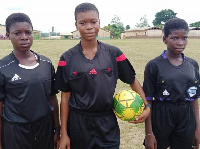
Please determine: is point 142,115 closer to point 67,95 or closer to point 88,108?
point 88,108

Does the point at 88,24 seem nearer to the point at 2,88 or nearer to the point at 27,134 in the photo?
the point at 2,88

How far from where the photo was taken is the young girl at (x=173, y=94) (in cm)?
255

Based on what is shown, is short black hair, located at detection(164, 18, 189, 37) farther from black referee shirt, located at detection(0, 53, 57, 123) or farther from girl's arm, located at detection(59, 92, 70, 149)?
black referee shirt, located at detection(0, 53, 57, 123)

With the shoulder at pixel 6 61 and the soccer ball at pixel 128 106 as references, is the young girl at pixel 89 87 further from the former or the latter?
the shoulder at pixel 6 61

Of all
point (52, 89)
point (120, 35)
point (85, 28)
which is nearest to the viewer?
point (85, 28)

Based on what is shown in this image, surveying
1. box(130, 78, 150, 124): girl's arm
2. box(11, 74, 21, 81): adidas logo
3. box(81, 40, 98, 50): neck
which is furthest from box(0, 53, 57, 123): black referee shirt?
box(130, 78, 150, 124): girl's arm

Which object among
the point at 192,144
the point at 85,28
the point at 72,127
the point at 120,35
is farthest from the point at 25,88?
the point at 120,35

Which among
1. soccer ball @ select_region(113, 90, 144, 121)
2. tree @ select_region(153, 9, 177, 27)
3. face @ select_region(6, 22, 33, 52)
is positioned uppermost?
tree @ select_region(153, 9, 177, 27)

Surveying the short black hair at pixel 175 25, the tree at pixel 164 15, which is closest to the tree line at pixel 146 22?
the tree at pixel 164 15

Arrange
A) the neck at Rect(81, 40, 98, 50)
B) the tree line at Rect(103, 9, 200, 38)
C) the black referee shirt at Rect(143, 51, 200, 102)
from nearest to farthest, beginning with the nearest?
the neck at Rect(81, 40, 98, 50), the black referee shirt at Rect(143, 51, 200, 102), the tree line at Rect(103, 9, 200, 38)

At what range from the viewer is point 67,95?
7.93ft

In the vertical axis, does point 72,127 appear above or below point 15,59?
below

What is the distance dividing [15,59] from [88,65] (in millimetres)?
744

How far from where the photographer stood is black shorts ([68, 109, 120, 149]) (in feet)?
7.55
